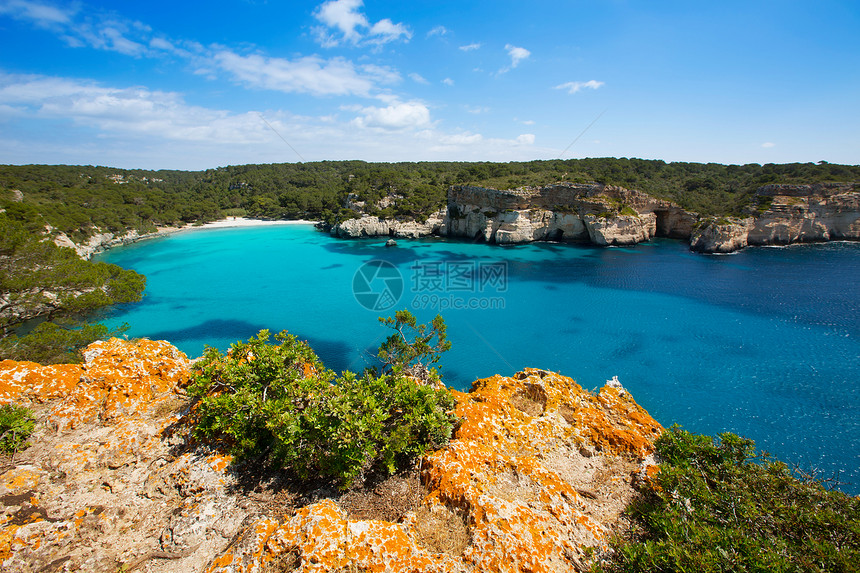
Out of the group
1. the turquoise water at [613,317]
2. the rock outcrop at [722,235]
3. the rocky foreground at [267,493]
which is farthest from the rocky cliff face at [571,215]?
the rocky foreground at [267,493]

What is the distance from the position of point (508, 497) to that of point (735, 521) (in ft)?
8.95

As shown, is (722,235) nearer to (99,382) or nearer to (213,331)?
(213,331)

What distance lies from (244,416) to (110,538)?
6.39ft

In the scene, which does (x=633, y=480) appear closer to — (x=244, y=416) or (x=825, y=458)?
(x=244, y=416)

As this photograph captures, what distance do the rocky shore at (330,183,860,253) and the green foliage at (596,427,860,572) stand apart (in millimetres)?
51151

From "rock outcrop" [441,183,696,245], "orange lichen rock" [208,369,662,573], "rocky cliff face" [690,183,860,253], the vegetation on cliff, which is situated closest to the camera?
"orange lichen rock" [208,369,662,573]

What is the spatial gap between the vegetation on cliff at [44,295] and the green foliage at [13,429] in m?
7.55

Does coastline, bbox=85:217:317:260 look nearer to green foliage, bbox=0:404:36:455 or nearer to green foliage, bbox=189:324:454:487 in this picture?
green foliage, bbox=0:404:36:455

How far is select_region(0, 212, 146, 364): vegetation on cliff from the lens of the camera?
1145 cm

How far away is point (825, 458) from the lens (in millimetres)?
12680

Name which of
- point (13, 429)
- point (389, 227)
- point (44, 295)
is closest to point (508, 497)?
point (13, 429)

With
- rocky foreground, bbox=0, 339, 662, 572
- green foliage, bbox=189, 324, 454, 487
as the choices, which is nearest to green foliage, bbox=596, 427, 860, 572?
rocky foreground, bbox=0, 339, 662, 572

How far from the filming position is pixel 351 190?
74688 mm

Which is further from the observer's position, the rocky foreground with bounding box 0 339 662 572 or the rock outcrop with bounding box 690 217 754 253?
the rock outcrop with bounding box 690 217 754 253
